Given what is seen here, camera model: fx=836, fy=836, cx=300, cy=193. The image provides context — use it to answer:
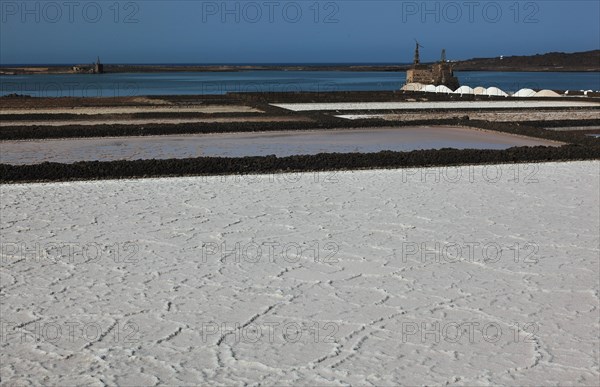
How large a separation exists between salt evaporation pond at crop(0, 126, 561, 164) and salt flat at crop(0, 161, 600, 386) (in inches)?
79.9

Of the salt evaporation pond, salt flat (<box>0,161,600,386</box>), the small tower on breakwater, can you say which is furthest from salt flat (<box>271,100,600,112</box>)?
salt flat (<box>0,161,600,386</box>)

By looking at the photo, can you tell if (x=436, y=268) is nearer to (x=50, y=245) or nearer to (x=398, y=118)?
(x=50, y=245)

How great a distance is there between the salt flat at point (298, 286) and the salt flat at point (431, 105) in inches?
347

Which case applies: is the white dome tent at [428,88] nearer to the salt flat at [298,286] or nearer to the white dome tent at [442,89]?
the white dome tent at [442,89]

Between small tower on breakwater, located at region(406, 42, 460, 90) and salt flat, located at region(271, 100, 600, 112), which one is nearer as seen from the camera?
salt flat, located at region(271, 100, 600, 112)

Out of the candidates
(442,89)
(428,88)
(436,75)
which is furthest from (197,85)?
(442,89)

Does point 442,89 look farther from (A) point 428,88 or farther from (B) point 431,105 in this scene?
(B) point 431,105

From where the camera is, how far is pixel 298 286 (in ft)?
12.6

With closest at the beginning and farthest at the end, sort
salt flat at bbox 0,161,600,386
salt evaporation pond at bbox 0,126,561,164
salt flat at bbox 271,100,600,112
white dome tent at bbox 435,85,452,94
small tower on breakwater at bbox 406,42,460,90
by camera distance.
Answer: salt flat at bbox 0,161,600,386 → salt evaporation pond at bbox 0,126,561,164 → salt flat at bbox 271,100,600,112 → white dome tent at bbox 435,85,452,94 → small tower on breakwater at bbox 406,42,460,90

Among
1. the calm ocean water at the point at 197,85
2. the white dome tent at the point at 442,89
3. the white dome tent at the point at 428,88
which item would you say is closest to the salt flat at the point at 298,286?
the white dome tent at the point at 442,89

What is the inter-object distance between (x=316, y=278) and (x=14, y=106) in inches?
492

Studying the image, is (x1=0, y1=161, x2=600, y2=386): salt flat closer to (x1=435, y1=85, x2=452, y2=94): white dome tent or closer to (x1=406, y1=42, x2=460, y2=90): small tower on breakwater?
(x1=435, y1=85, x2=452, y2=94): white dome tent

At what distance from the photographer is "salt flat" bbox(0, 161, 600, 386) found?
3006 millimetres

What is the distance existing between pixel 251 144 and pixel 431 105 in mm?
7682
